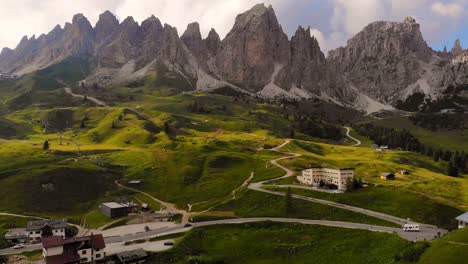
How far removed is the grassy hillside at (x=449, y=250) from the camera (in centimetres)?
6175

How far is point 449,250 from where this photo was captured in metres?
64.7

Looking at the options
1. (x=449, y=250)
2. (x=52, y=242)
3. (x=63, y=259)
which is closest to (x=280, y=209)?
(x=449, y=250)

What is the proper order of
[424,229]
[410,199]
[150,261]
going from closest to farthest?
[150,261] → [424,229] → [410,199]

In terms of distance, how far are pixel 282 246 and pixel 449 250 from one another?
36875 millimetres

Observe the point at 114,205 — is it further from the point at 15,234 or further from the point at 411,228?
the point at 411,228

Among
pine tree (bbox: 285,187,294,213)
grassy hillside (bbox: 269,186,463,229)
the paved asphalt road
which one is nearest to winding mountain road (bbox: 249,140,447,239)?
the paved asphalt road

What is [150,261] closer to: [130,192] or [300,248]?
[300,248]

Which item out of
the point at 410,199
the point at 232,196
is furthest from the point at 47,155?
the point at 410,199

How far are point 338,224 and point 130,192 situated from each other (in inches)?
3110

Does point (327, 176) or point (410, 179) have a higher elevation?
point (327, 176)

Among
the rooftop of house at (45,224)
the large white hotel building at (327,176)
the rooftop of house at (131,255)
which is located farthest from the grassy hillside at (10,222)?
the large white hotel building at (327,176)

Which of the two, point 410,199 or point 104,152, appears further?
point 104,152

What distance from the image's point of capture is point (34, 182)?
486 feet

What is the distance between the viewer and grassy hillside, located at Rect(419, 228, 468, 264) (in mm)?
61750
